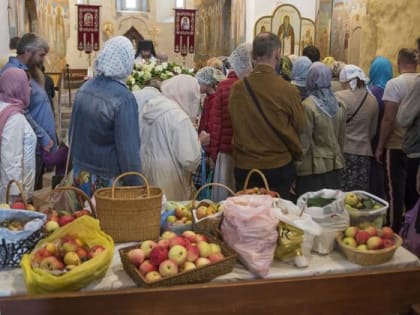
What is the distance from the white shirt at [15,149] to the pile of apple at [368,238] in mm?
2348

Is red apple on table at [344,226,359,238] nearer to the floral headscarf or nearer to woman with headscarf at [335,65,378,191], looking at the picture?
woman with headscarf at [335,65,378,191]

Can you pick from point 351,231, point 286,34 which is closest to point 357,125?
point 351,231

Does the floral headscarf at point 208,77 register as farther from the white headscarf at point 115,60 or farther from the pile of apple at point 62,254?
the pile of apple at point 62,254

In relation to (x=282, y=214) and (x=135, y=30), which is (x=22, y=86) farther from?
(x=135, y=30)

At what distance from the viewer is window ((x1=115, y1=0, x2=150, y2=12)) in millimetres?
22656

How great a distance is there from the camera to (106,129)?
319 cm

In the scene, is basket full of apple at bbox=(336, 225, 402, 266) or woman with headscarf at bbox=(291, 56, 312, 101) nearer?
basket full of apple at bbox=(336, 225, 402, 266)

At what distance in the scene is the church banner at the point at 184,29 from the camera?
12969mm

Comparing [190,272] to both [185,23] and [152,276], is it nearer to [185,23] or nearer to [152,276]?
[152,276]

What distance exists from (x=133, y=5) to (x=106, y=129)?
2090cm

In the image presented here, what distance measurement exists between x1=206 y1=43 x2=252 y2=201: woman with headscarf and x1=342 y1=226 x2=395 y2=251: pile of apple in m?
1.59

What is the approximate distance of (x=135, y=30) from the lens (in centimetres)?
2239

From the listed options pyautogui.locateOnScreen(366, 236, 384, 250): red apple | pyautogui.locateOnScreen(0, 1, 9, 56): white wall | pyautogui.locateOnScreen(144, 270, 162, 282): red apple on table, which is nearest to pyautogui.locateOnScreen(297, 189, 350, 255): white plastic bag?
pyautogui.locateOnScreen(366, 236, 384, 250): red apple

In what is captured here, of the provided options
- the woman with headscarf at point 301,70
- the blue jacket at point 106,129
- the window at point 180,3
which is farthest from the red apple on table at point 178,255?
the window at point 180,3
